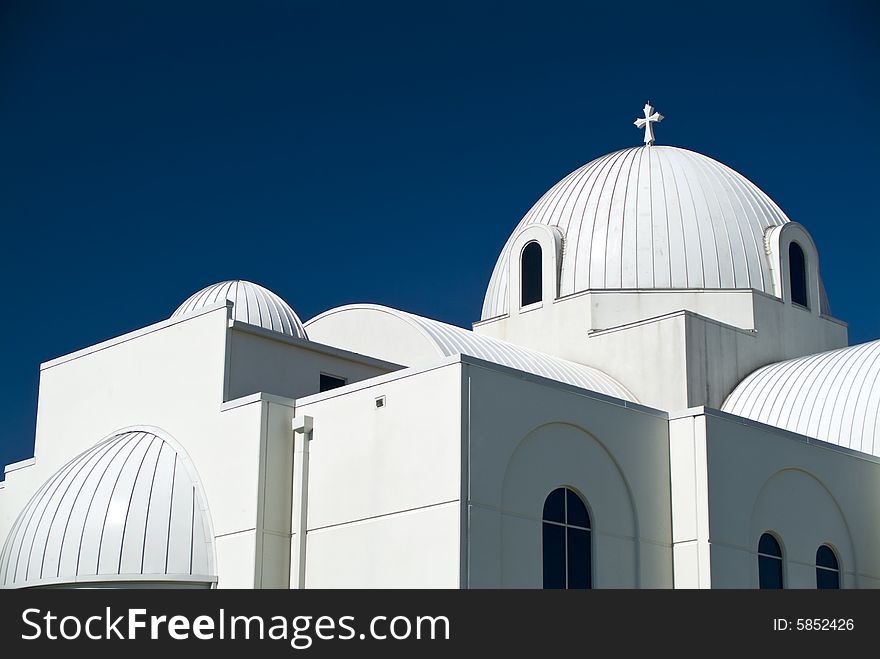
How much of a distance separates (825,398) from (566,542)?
929 centimetres

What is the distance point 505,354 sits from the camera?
3141 cm

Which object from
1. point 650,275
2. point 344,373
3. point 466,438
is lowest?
point 466,438

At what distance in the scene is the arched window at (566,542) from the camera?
23.7 m

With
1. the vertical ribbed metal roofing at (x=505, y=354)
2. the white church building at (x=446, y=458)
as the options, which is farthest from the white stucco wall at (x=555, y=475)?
the vertical ribbed metal roofing at (x=505, y=354)

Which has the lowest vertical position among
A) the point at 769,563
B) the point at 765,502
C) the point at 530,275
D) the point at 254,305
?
the point at 769,563

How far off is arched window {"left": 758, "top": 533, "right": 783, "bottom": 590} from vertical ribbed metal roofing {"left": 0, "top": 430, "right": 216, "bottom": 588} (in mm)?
9976

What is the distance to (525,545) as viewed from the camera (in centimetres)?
2330

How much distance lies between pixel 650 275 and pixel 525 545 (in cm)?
1223

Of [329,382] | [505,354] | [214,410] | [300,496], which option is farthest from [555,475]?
[505,354]

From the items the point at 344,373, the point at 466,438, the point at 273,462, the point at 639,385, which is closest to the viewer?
the point at 466,438

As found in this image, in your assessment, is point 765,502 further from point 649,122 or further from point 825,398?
point 649,122
